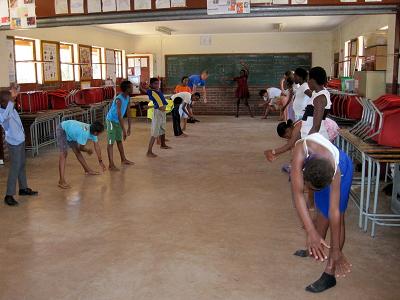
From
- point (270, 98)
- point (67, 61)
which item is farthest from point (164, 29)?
point (270, 98)

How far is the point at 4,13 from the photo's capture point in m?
7.15

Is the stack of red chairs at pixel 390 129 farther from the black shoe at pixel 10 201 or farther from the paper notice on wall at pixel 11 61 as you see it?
the paper notice on wall at pixel 11 61

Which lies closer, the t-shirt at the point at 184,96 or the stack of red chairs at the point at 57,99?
the stack of red chairs at the point at 57,99

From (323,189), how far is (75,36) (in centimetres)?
982

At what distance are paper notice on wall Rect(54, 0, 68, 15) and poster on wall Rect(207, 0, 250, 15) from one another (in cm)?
235

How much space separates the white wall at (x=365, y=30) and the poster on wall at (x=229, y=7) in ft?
7.33

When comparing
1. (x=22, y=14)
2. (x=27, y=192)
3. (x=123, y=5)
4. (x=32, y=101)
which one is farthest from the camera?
(x=32, y=101)

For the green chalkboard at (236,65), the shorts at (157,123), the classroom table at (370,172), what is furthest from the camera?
the green chalkboard at (236,65)

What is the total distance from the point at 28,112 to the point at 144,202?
394 centimetres

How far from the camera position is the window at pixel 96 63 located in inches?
488

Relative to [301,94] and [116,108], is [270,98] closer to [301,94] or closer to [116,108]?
[116,108]

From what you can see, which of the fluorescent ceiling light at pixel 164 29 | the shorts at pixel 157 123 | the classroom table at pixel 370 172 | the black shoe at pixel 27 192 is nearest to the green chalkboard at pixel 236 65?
the fluorescent ceiling light at pixel 164 29

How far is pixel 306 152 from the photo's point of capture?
8.45 feet

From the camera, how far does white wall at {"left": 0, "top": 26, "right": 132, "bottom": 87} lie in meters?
7.64
